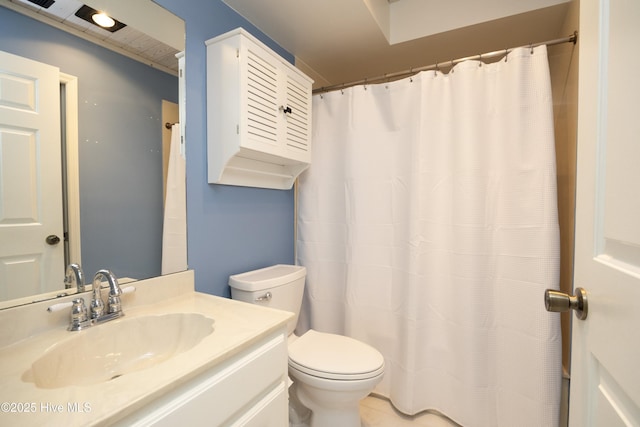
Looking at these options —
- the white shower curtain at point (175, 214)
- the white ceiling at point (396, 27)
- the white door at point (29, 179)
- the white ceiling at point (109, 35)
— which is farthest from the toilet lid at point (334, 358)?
the white ceiling at point (396, 27)

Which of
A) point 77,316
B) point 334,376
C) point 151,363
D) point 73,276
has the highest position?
point 73,276

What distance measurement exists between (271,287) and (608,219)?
125cm

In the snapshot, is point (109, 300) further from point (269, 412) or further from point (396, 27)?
point (396, 27)

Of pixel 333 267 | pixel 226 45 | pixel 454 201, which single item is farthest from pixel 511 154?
pixel 226 45

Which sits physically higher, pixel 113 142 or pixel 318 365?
pixel 113 142

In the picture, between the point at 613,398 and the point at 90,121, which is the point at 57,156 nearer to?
the point at 90,121

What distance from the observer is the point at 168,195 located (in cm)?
122

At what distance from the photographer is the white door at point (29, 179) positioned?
82 centimetres

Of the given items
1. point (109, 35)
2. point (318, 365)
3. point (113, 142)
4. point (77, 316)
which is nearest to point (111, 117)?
point (113, 142)

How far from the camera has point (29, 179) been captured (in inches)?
34.0

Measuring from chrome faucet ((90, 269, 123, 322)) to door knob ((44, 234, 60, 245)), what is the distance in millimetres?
156

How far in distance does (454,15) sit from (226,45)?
1285 millimetres

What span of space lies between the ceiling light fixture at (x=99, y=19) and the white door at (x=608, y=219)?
1373 mm

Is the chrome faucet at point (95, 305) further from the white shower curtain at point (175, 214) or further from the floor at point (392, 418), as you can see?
the floor at point (392, 418)
